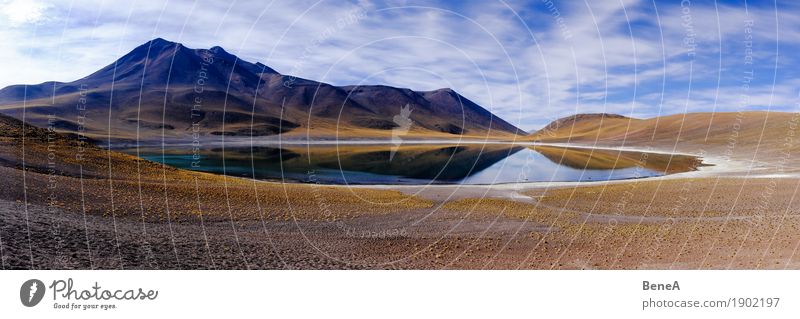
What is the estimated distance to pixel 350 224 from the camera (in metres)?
24.9

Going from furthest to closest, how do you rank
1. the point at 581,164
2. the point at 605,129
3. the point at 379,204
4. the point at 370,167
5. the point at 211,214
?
the point at 605,129, the point at 581,164, the point at 370,167, the point at 379,204, the point at 211,214

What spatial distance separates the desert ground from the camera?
15391 millimetres

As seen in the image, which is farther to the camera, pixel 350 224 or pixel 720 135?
pixel 720 135

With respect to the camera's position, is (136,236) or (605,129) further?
(605,129)

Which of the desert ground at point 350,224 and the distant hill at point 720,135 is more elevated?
the desert ground at point 350,224

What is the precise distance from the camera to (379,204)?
108ft

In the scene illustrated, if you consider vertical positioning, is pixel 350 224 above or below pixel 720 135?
above

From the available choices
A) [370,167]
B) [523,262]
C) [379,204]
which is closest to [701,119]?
[370,167]

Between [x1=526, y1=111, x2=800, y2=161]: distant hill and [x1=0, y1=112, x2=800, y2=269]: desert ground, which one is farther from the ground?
[x1=0, y1=112, x2=800, y2=269]: desert ground

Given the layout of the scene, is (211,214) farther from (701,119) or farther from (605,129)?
(605,129)

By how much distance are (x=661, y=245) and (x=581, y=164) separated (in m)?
69.7

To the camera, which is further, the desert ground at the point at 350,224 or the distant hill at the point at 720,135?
the distant hill at the point at 720,135

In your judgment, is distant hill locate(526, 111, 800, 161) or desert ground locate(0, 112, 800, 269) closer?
desert ground locate(0, 112, 800, 269)

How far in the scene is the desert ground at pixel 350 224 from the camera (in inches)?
606
